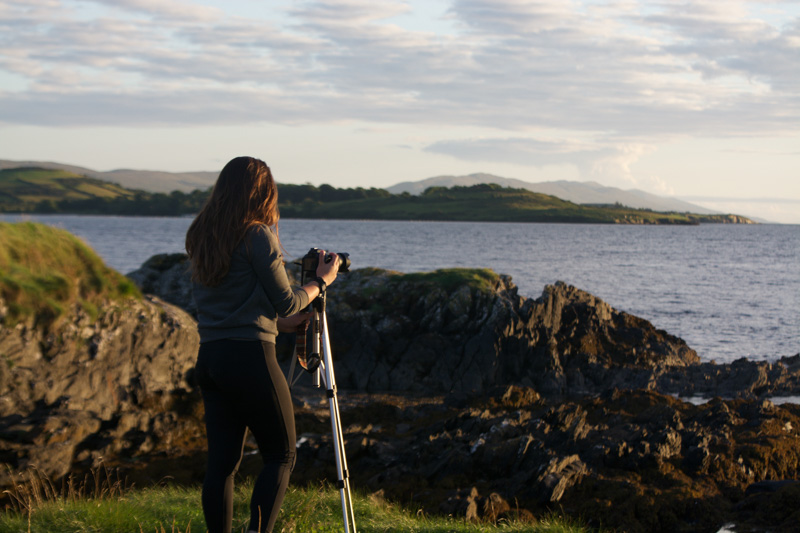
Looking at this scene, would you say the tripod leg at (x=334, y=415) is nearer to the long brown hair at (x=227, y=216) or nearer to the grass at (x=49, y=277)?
the long brown hair at (x=227, y=216)

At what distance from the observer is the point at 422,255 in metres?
63.2

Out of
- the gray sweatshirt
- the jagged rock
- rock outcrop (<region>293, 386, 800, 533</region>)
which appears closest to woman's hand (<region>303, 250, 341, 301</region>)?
the gray sweatshirt

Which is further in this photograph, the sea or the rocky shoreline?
the sea

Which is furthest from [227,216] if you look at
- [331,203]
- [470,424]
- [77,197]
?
[331,203]

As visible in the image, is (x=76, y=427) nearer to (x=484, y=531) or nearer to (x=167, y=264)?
(x=484, y=531)

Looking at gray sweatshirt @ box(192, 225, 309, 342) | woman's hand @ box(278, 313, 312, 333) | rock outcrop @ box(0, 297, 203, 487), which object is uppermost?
gray sweatshirt @ box(192, 225, 309, 342)

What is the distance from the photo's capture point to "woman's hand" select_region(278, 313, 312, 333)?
5109 mm

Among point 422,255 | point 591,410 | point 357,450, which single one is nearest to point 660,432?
point 591,410

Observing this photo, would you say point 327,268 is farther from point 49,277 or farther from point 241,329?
point 49,277

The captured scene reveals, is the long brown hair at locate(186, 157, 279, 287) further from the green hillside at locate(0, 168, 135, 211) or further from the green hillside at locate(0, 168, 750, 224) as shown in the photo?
the green hillside at locate(0, 168, 750, 224)

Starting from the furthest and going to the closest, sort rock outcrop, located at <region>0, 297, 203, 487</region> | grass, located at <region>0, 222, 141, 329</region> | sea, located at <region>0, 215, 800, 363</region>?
sea, located at <region>0, 215, 800, 363</region>, grass, located at <region>0, 222, 141, 329</region>, rock outcrop, located at <region>0, 297, 203, 487</region>

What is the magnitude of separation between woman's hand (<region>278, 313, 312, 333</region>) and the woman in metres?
0.60

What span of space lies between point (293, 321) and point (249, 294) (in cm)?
81

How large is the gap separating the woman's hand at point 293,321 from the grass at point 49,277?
923 centimetres
